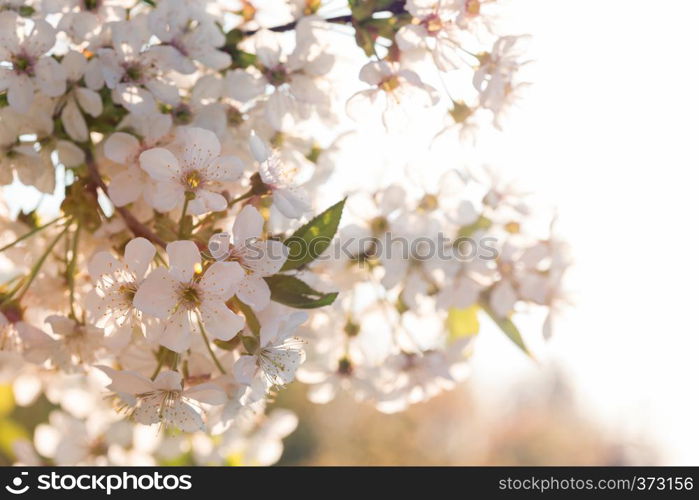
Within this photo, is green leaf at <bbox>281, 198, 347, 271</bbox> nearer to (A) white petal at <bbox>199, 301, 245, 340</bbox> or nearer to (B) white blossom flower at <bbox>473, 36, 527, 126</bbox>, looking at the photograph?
(A) white petal at <bbox>199, 301, 245, 340</bbox>

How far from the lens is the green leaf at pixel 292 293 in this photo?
87 centimetres

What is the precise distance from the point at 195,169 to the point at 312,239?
160 mm

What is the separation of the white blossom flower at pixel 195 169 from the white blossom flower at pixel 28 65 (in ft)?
0.61

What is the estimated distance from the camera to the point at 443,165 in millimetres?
1178

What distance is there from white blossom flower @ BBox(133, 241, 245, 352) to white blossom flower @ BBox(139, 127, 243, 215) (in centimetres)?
8

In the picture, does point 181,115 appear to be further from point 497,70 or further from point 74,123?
point 497,70

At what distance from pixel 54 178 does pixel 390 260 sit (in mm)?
502

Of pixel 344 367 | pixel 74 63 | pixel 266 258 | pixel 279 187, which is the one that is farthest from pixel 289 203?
pixel 344 367

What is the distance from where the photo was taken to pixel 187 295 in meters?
0.80

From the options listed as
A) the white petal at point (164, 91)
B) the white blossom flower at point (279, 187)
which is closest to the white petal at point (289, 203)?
the white blossom flower at point (279, 187)

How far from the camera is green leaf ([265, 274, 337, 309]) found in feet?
2.85

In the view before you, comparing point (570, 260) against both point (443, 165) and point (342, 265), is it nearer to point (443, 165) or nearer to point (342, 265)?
point (443, 165)
